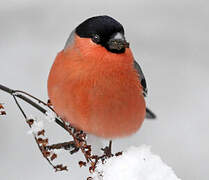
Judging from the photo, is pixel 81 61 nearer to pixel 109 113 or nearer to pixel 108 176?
pixel 109 113

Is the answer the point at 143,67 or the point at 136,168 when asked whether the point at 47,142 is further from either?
the point at 143,67

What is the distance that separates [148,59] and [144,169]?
346 centimetres

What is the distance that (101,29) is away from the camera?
7.63 ft

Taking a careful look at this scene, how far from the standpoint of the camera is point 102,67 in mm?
2414

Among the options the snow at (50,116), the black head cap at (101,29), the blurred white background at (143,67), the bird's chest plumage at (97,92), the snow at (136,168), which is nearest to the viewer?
the snow at (136,168)

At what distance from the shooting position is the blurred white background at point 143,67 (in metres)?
4.02

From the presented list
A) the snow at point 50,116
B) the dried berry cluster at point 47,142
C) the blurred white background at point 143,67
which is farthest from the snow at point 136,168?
the blurred white background at point 143,67

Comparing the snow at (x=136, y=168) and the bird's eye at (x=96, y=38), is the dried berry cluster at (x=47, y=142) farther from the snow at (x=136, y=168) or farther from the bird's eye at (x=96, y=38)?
the bird's eye at (x=96, y=38)

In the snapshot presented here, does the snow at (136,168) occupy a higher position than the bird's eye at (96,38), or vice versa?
the bird's eye at (96,38)

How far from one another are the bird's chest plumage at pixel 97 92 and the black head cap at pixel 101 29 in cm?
8

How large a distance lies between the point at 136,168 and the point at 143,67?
131 inches

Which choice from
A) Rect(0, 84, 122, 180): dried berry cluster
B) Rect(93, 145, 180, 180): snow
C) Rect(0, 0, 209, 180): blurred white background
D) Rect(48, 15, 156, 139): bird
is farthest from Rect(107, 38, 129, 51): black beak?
Rect(0, 0, 209, 180): blurred white background

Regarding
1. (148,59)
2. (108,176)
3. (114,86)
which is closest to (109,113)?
(114,86)

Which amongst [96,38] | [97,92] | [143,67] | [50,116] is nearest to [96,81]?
[97,92]
